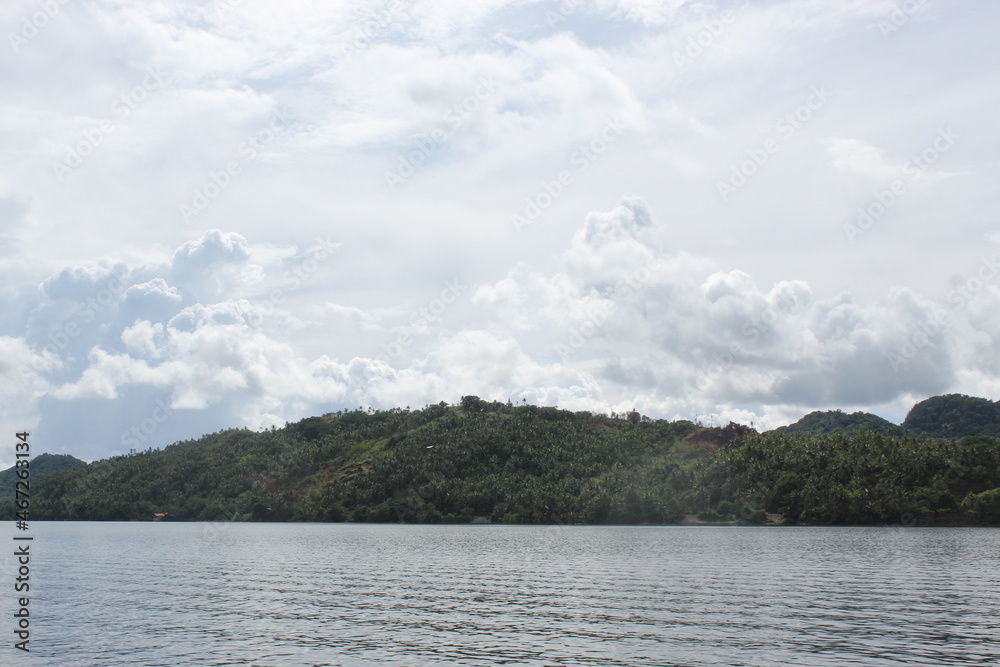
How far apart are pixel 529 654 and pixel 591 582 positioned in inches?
1549

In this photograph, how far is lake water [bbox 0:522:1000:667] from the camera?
160ft

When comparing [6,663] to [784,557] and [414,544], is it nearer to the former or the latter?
[784,557]

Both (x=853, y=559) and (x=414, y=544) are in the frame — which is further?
(x=414, y=544)

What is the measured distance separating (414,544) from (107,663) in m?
123

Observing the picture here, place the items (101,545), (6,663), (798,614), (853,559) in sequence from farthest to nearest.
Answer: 1. (101,545)
2. (853,559)
3. (798,614)
4. (6,663)

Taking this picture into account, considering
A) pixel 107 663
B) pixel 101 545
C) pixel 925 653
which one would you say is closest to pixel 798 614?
pixel 925 653

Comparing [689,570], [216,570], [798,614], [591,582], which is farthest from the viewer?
[216,570]

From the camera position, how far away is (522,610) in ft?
220

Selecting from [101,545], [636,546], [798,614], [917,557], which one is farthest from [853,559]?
[101,545]

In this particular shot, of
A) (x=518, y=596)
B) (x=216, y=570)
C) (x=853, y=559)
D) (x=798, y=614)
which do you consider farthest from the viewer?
(x=853, y=559)

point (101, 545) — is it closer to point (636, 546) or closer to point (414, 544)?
point (414, 544)

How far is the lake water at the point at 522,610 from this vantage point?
160 ft

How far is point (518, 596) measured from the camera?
76375 mm

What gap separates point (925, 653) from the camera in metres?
47.4
